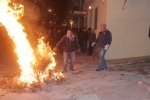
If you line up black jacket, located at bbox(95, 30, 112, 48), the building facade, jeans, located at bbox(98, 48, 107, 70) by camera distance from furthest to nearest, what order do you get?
the building facade → jeans, located at bbox(98, 48, 107, 70) → black jacket, located at bbox(95, 30, 112, 48)

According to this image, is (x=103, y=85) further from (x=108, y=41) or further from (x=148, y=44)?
(x=148, y=44)

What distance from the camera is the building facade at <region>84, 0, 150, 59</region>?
11.7 metres

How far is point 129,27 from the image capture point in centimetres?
1195

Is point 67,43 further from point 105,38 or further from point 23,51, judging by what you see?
point 23,51

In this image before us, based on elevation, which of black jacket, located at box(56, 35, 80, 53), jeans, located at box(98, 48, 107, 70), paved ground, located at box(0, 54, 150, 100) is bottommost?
paved ground, located at box(0, 54, 150, 100)

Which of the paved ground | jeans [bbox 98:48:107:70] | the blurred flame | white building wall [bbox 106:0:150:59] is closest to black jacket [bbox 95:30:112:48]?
jeans [bbox 98:48:107:70]

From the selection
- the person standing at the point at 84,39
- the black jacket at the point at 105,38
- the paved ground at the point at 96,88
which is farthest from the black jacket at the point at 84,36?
the paved ground at the point at 96,88

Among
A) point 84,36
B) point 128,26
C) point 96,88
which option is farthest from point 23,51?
point 84,36

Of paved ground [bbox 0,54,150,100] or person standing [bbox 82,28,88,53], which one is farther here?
person standing [bbox 82,28,88,53]

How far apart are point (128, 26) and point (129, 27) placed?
0.25 feet

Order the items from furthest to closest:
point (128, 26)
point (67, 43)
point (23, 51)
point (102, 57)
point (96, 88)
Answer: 1. point (128, 26)
2. point (67, 43)
3. point (102, 57)
4. point (23, 51)
5. point (96, 88)

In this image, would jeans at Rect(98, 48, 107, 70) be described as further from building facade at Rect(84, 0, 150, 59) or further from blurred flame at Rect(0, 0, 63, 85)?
building facade at Rect(84, 0, 150, 59)

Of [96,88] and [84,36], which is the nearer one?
[96,88]

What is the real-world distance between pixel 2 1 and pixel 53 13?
5410cm
